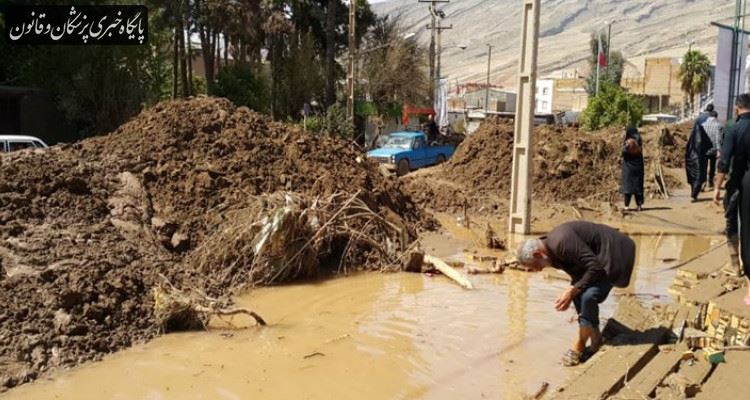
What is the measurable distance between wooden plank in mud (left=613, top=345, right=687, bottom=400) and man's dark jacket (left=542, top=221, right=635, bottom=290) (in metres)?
0.64

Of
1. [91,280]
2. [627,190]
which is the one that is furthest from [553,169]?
[91,280]

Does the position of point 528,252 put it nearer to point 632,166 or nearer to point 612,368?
point 612,368

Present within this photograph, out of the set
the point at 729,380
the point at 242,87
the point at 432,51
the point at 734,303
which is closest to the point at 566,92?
the point at 432,51

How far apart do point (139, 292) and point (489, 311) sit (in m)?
3.81

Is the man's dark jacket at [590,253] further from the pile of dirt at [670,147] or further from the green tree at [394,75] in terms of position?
the green tree at [394,75]

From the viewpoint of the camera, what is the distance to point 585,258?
5.69m

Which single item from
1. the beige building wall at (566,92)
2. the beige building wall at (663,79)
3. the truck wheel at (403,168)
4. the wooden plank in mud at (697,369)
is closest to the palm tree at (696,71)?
the beige building wall at (663,79)

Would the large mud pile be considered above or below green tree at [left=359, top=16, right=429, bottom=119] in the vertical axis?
below

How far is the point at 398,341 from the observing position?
7.23m

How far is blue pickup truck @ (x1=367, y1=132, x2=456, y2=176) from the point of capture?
2372 cm

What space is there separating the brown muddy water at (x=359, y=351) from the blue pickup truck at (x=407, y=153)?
1434 centimetres

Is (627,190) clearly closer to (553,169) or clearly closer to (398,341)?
(553,169)

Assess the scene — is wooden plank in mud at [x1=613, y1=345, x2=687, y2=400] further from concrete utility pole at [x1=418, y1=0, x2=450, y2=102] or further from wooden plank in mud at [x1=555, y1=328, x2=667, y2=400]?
concrete utility pole at [x1=418, y1=0, x2=450, y2=102]

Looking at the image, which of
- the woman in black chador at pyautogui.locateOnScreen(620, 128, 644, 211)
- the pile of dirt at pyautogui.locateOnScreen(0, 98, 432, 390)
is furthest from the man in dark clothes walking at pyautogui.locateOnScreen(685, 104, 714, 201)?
the pile of dirt at pyautogui.locateOnScreen(0, 98, 432, 390)
